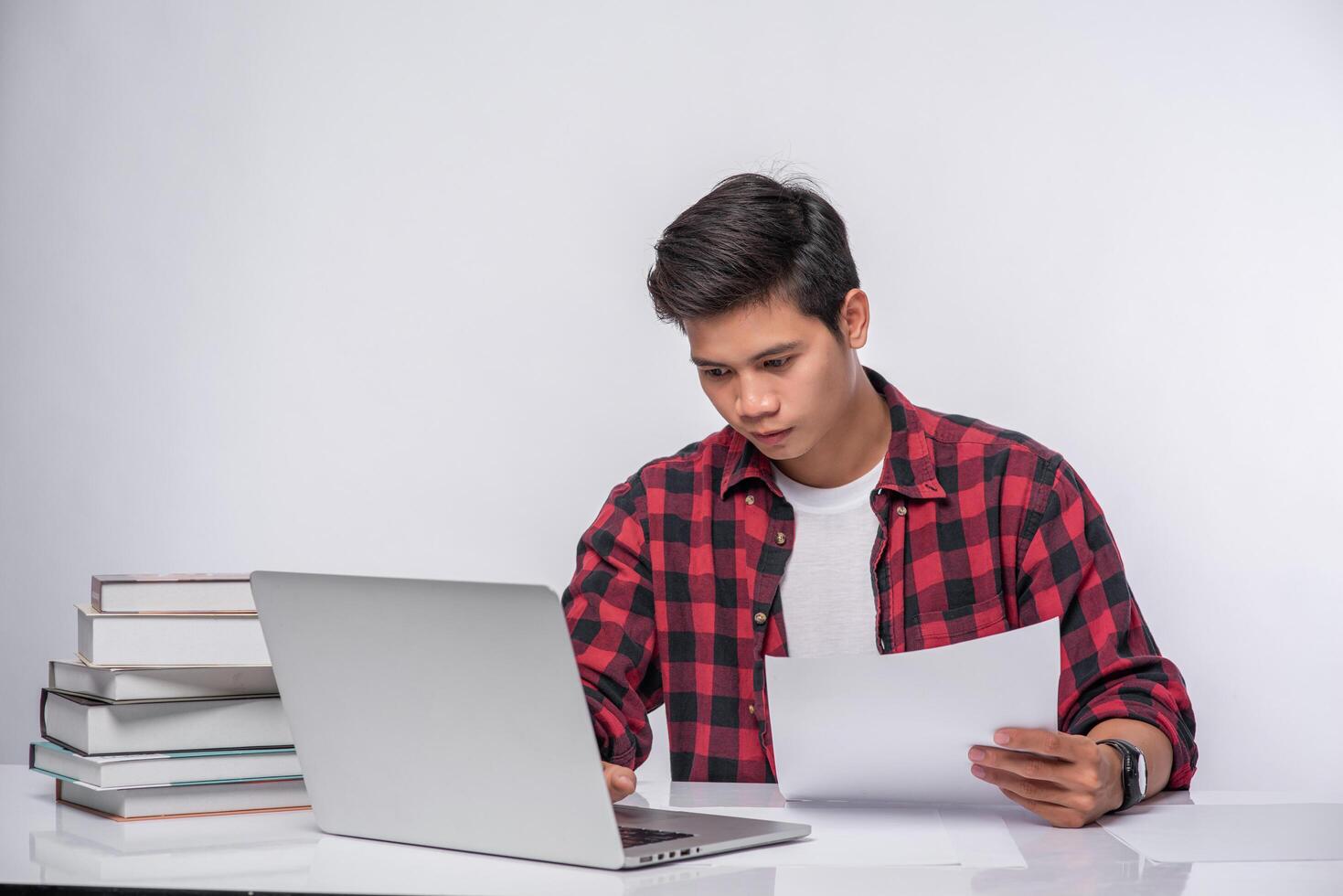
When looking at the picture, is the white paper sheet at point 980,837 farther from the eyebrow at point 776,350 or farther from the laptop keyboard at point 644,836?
the eyebrow at point 776,350

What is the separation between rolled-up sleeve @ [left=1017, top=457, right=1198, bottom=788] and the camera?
1.45 metres

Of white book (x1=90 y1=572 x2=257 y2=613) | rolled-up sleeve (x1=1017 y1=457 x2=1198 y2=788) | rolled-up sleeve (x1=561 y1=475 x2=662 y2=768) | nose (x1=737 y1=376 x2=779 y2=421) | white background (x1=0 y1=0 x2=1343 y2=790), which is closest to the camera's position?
white book (x1=90 y1=572 x2=257 y2=613)

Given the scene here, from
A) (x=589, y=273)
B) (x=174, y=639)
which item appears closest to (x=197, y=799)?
(x=174, y=639)

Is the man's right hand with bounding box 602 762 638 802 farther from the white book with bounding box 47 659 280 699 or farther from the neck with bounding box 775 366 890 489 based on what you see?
the neck with bounding box 775 366 890 489

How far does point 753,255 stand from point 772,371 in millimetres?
148

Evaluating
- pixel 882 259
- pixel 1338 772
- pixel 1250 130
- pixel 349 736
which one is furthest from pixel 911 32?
pixel 349 736

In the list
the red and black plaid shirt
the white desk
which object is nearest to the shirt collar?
the red and black plaid shirt

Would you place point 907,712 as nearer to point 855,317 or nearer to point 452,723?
point 452,723

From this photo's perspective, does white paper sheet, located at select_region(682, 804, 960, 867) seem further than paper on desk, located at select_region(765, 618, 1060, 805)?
No

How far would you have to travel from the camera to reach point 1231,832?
1.15 metres

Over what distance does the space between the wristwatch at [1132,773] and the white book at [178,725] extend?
31.0 inches

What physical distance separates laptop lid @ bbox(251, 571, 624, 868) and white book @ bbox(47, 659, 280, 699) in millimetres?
160

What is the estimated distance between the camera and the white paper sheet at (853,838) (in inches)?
40.5

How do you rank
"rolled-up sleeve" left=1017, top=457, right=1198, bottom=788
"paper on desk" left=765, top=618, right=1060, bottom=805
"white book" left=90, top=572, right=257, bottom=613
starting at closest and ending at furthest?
"paper on desk" left=765, top=618, right=1060, bottom=805 < "white book" left=90, top=572, right=257, bottom=613 < "rolled-up sleeve" left=1017, top=457, right=1198, bottom=788
